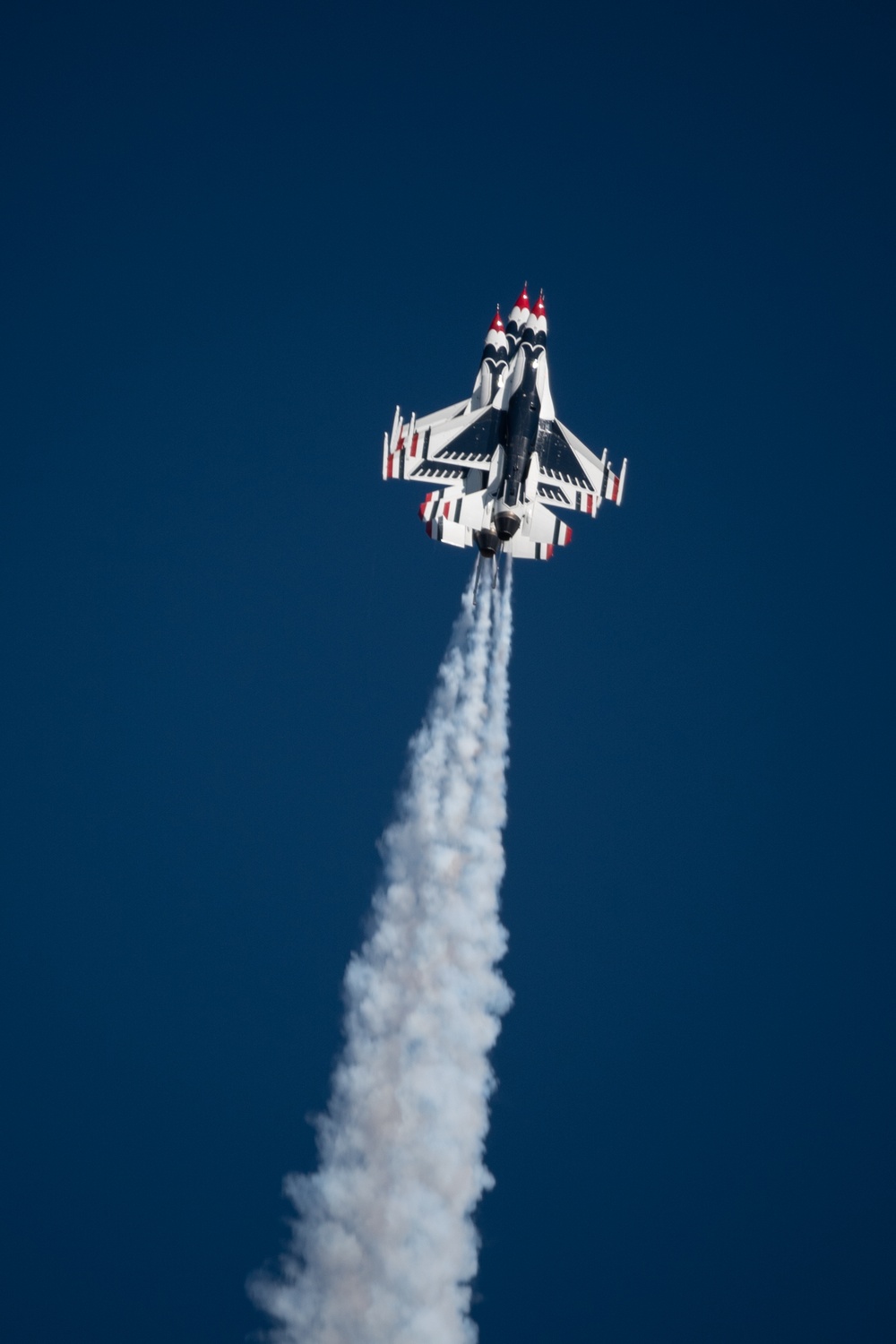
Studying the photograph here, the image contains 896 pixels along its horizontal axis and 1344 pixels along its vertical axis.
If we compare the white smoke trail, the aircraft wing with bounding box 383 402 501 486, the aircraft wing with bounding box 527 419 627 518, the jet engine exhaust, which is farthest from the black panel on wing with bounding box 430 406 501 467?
the white smoke trail

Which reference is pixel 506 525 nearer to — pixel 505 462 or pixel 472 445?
pixel 505 462

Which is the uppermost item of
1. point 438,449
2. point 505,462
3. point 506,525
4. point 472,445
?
point 472,445

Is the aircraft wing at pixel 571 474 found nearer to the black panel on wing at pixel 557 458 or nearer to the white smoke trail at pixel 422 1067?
the black panel on wing at pixel 557 458

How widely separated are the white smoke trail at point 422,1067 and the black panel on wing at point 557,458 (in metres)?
4.25

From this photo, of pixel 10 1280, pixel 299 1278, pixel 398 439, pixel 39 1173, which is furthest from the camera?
pixel 39 1173

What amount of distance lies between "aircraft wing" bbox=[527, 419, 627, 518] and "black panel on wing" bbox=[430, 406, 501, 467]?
1691 millimetres

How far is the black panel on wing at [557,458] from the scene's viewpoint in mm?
45000

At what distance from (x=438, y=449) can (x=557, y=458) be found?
418 cm

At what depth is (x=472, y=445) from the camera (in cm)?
4378

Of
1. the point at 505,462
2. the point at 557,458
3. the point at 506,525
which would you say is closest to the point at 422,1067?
the point at 506,525

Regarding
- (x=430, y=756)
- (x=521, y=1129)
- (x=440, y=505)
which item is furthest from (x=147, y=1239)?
(x=440, y=505)

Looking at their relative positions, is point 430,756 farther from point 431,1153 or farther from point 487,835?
point 431,1153

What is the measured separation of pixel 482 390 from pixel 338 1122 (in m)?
23.6

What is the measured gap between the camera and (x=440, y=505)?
4194cm
